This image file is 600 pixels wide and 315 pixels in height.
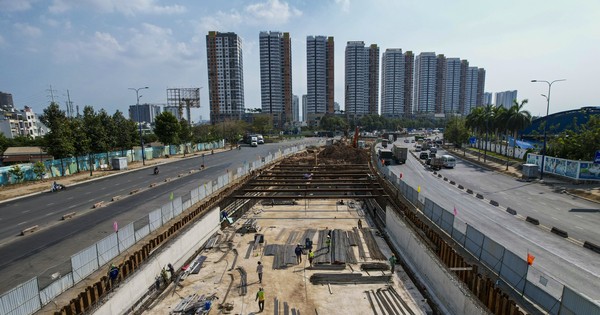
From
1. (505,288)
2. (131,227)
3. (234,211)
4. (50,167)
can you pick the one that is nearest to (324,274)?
(505,288)

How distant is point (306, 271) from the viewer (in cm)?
2106

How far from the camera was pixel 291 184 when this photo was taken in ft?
130

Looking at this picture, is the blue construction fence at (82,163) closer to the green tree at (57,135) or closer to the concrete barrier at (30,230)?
the green tree at (57,135)

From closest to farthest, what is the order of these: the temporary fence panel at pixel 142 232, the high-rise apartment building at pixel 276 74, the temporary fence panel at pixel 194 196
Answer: the temporary fence panel at pixel 142 232
the temporary fence panel at pixel 194 196
the high-rise apartment building at pixel 276 74

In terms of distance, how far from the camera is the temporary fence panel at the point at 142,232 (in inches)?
854

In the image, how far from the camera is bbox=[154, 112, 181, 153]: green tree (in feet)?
242

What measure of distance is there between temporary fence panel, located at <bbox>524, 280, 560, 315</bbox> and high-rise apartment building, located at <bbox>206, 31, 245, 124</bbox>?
561 feet

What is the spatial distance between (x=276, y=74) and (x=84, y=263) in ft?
611

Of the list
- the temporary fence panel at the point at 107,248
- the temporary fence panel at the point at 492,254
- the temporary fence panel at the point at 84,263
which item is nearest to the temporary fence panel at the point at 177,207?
the temporary fence panel at the point at 107,248

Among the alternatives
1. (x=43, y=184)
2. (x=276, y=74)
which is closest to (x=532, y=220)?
(x=43, y=184)

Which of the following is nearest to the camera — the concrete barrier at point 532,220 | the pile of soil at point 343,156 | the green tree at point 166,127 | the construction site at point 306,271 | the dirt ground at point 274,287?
the construction site at point 306,271

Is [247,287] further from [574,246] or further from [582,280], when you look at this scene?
[574,246]

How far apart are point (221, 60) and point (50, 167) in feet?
473

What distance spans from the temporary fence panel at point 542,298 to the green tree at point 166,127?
75393 millimetres
